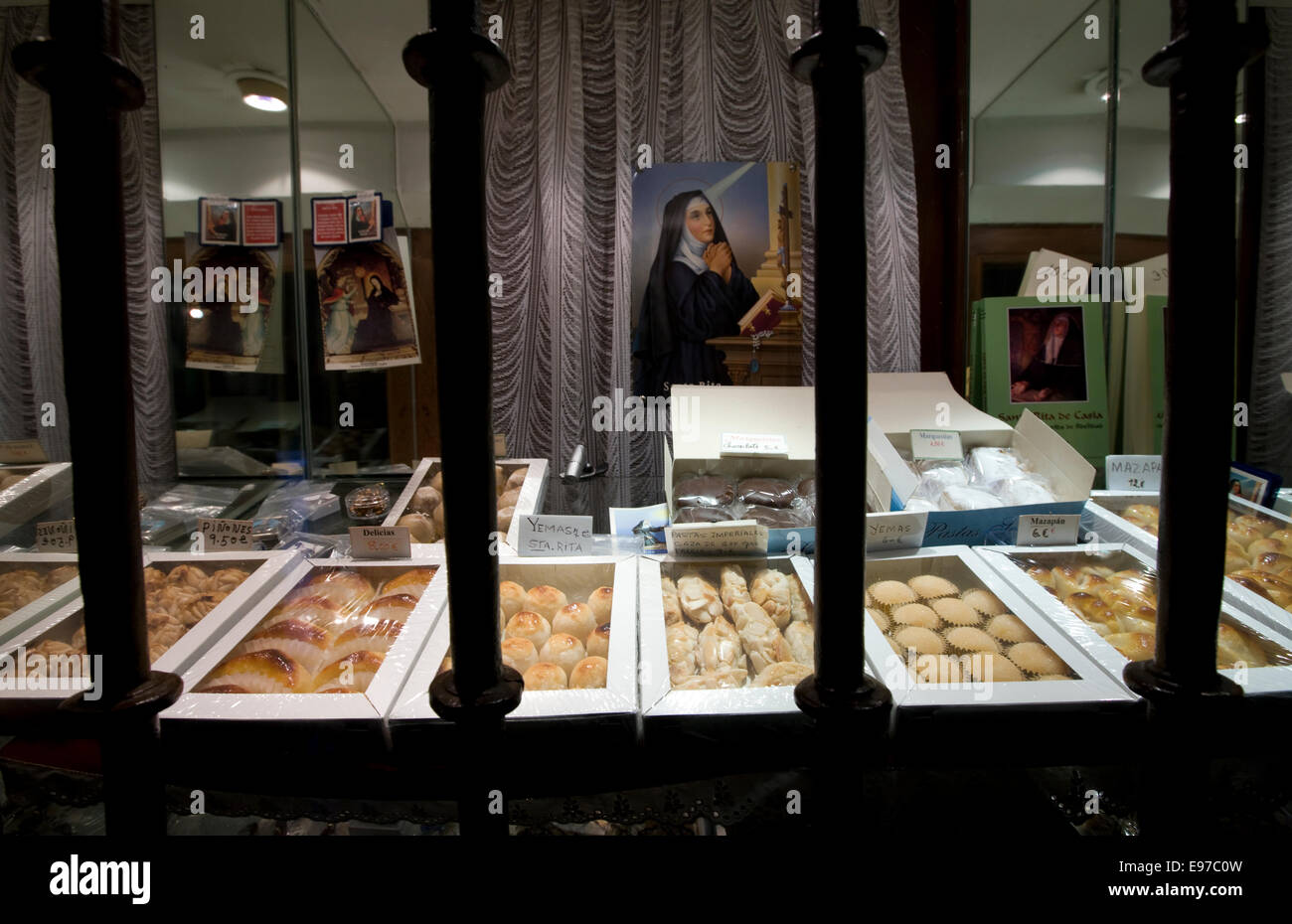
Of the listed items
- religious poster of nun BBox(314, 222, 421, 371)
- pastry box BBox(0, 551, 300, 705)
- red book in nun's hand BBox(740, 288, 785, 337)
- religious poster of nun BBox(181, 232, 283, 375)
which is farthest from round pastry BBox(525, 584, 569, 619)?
religious poster of nun BBox(181, 232, 283, 375)

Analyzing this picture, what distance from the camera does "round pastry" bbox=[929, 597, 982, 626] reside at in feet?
3.57

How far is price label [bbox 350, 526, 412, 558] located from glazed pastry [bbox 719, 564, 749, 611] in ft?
2.03

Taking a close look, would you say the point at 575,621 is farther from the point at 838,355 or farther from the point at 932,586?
the point at 838,355

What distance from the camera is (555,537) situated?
52.4 inches

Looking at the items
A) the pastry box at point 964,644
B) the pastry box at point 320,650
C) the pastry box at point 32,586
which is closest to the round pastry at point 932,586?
the pastry box at point 964,644

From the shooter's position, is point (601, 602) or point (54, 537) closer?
point (601, 602)

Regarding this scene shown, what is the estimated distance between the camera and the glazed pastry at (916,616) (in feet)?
3.60

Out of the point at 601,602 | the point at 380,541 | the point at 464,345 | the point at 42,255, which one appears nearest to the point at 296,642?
the point at 380,541

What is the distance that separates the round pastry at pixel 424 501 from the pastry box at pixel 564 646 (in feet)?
1.97

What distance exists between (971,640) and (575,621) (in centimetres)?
61
